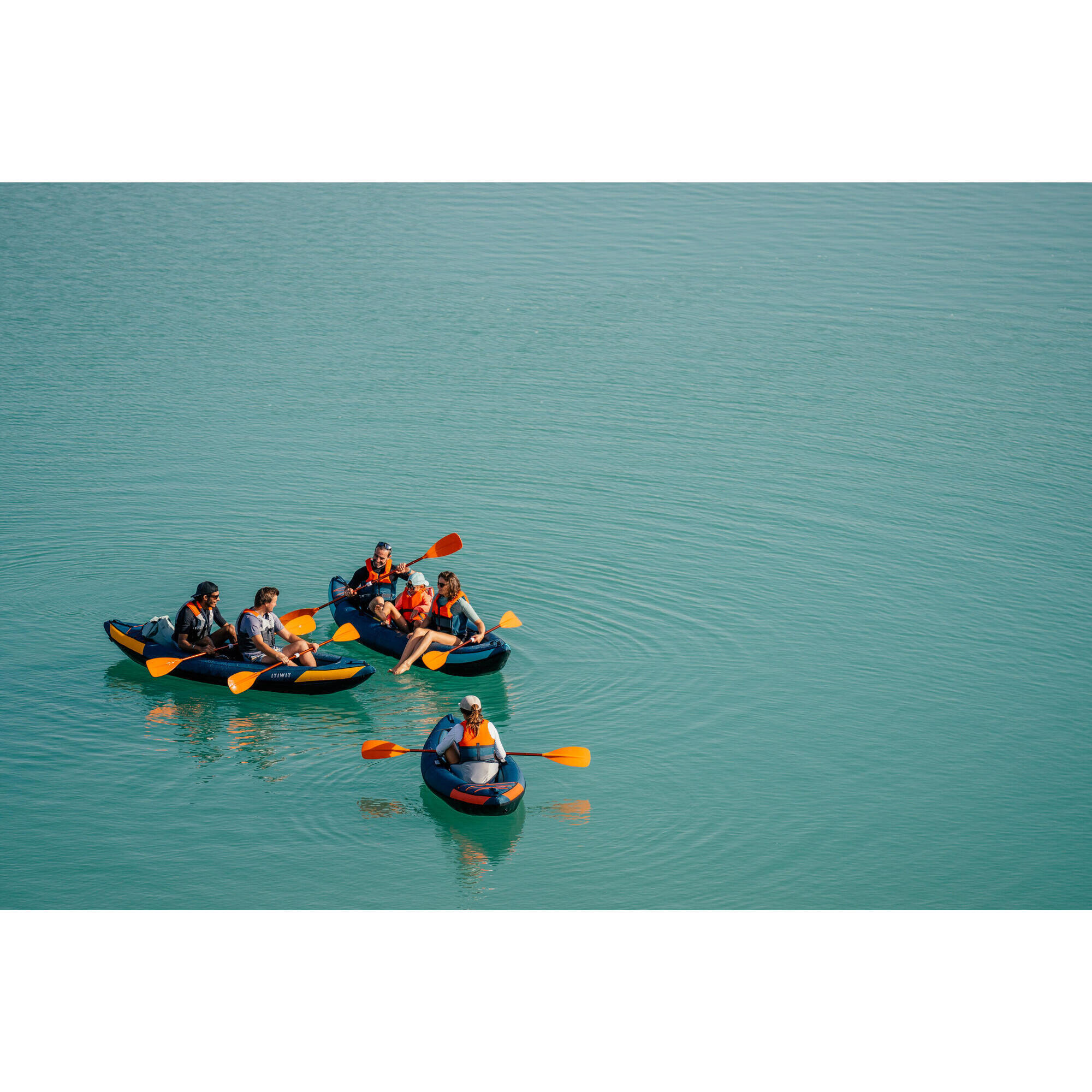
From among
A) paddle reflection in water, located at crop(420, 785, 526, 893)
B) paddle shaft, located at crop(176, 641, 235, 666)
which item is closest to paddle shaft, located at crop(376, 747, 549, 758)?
paddle reflection in water, located at crop(420, 785, 526, 893)

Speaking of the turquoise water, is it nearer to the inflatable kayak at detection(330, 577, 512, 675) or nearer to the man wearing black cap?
the inflatable kayak at detection(330, 577, 512, 675)

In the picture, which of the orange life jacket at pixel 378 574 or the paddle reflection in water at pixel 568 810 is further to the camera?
the orange life jacket at pixel 378 574

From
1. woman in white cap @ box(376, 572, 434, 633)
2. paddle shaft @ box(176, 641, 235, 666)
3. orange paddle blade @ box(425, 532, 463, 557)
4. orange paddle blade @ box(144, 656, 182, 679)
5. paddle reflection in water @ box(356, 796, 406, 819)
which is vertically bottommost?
paddle reflection in water @ box(356, 796, 406, 819)

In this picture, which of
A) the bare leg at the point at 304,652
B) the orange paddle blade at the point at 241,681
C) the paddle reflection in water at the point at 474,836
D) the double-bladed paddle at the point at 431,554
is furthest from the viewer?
the double-bladed paddle at the point at 431,554

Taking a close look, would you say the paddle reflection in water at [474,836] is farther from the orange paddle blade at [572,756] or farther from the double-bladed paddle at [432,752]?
the orange paddle blade at [572,756]

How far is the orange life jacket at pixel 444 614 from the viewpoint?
12.4 m

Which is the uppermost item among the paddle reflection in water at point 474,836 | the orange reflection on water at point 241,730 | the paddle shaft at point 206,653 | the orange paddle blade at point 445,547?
the orange paddle blade at point 445,547

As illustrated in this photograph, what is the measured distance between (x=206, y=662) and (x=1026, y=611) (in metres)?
8.08

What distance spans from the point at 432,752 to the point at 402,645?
2.20 meters

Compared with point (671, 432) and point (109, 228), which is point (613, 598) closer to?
point (671, 432)

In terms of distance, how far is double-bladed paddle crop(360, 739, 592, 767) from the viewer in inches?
417

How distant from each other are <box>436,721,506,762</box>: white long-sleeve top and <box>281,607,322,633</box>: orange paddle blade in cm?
243

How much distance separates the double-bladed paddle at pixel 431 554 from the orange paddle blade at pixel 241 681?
1.04 metres

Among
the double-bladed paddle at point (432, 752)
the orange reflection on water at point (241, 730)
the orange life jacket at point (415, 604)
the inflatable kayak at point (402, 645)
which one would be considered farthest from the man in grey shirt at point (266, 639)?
the double-bladed paddle at point (432, 752)
